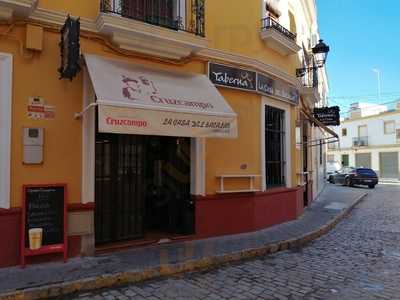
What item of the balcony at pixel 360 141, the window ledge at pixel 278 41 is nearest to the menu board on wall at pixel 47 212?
the window ledge at pixel 278 41

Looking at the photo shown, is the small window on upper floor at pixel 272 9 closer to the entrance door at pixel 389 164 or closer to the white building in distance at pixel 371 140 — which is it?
the white building in distance at pixel 371 140

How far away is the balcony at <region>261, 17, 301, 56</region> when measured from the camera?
858 cm

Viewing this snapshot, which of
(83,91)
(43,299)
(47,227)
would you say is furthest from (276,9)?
(43,299)

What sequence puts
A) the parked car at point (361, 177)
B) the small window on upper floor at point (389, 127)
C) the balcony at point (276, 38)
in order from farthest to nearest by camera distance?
1. the small window on upper floor at point (389, 127)
2. the parked car at point (361, 177)
3. the balcony at point (276, 38)

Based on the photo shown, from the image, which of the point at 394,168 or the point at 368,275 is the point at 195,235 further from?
the point at 394,168

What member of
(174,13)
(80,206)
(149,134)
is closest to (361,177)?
(174,13)

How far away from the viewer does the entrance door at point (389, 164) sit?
37.1 meters

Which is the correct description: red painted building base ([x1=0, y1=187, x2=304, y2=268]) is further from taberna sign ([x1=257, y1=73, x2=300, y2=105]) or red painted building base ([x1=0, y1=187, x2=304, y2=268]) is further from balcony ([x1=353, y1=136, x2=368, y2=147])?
balcony ([x1=353, y1=136, x2=368, y2=147])

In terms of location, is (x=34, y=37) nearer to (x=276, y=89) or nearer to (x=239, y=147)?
(x=239, y=147)

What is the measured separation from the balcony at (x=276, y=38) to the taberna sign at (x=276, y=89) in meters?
0.84

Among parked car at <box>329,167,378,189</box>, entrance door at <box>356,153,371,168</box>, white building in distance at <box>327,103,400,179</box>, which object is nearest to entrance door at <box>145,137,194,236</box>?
parked car at <box>329,167,378,189</box>

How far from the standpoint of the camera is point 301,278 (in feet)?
18.0

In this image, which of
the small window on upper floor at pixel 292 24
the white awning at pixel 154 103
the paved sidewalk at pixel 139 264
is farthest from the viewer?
the small window on upper floor at pixel 292 24

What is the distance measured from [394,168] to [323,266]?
3576 cm
